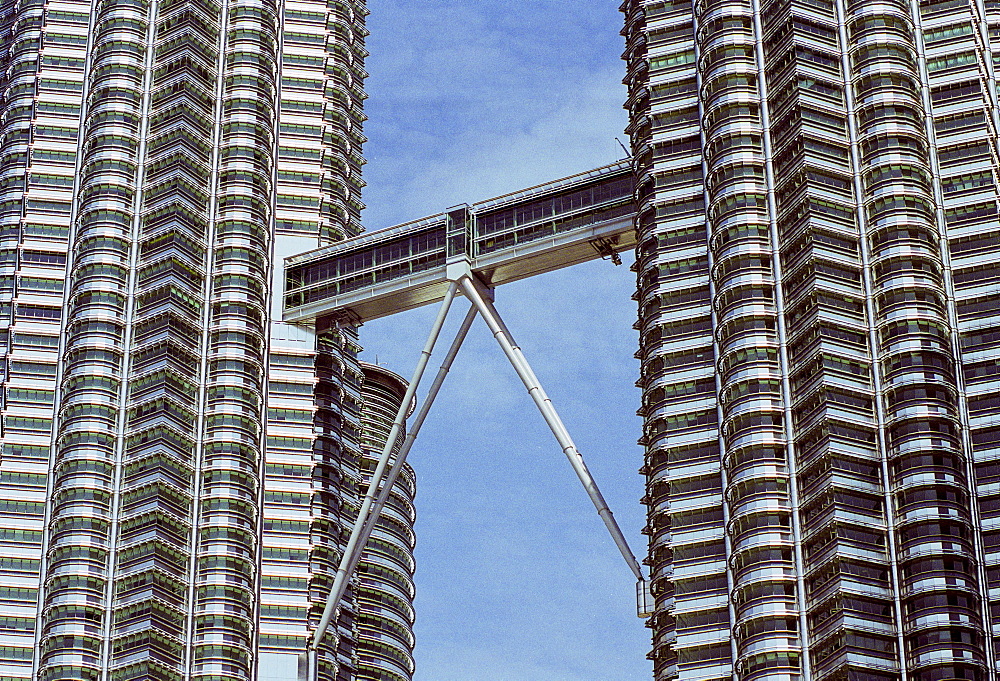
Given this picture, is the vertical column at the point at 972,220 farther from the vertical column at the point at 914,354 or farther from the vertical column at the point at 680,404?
the vertical column at the point at 680,404

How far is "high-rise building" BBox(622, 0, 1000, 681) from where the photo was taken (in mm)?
167000

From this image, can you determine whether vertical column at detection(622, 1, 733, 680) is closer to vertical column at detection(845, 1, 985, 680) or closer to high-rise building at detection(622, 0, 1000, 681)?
high-rise building at detection(622, 0, 1000, 681)

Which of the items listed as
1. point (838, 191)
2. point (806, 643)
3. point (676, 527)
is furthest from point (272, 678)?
point (838, 191)

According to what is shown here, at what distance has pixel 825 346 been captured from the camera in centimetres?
17600

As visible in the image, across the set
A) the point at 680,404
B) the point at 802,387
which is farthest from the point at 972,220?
the point at 680,404

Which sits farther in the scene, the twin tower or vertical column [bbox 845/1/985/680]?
the twin tower

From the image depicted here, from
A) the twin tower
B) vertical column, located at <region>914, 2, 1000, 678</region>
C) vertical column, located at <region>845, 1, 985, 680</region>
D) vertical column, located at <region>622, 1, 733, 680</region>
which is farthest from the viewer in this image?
vertical column, located at <region>622, 1, 733, 680</region>

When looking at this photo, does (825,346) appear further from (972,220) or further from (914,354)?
(972,220)

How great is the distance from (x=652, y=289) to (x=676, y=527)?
2411 centimetres

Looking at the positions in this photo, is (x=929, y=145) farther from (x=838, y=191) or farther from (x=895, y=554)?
(x=895, y=554)

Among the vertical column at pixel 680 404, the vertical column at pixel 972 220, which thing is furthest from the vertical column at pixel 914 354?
the vertical column at pixel 680 404

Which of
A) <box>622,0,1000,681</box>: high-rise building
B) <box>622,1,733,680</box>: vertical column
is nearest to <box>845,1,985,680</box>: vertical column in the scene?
<box>622,0,1000,681</box>: high-rise building

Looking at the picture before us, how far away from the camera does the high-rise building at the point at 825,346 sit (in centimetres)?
16700

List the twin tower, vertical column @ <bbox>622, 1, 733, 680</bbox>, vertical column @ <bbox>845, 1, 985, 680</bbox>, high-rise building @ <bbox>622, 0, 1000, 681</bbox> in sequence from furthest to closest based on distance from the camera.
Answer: vertical column @ <bbox>622, 1, 733, 680</bbox>
the twin tower
high-rise building @ <bbox>622, 0, 1000, 681</bbox>
vertical column @ <bbox>845, 1, 985, 680</bbox>
